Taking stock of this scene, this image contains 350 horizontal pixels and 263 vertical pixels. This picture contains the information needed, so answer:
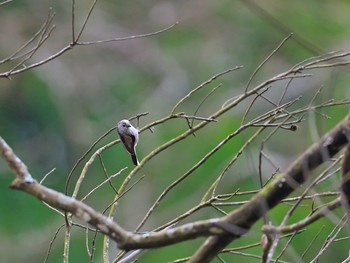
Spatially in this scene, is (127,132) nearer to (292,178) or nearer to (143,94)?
(292,178)

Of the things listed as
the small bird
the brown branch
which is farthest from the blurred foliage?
the brown branch

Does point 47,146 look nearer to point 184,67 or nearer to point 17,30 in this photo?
point 17,30

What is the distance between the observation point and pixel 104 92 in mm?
9516

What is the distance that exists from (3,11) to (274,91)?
3.77m

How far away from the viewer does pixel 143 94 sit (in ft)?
30.0

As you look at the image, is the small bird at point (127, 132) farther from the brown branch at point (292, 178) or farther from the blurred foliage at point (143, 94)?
the blurred foliage at point (143, 94)

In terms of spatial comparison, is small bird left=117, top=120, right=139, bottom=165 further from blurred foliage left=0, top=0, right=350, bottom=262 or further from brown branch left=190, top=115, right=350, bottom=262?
blurred foliage left=0, top=0, right=350, bottom=262

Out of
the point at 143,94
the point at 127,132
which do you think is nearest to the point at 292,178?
the point at 127,132

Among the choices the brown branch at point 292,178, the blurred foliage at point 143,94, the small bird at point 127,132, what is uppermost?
the blurred foliage at point 143,94

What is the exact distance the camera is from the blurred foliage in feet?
23.2

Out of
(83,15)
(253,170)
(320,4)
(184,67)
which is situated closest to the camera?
(253,170)

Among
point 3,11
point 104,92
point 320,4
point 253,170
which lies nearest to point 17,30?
point 3,11

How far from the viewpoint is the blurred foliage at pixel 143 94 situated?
706cm

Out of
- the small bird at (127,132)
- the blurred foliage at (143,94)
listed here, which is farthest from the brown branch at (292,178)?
the blurred foliage at (143,94)
